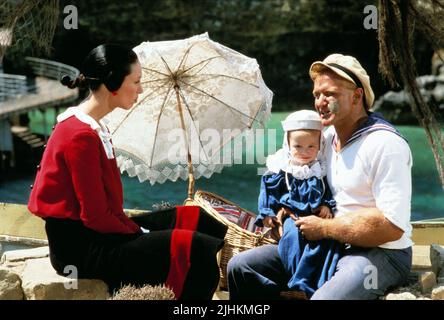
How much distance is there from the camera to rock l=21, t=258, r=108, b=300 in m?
2.92

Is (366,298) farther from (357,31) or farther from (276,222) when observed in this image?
(357,31)

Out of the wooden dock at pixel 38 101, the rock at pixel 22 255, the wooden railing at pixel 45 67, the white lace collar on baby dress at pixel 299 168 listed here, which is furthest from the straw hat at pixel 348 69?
the wooden railing at pixel 45 67

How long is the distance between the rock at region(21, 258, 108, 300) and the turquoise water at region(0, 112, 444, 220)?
1508cm

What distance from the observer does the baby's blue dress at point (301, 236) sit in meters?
2.79

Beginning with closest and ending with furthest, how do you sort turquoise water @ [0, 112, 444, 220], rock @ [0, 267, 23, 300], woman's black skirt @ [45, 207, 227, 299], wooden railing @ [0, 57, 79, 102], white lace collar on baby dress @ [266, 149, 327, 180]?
woman's black skirt @ [45, 207, 227, 299] < white lace collar on baby dress @ [266, 149, 327, 180] < rock @ [0, 267, 23, 300] < turquoise water @ [0, 112, 444, 220] < wooden railing @ [0, 57, 79, 102]

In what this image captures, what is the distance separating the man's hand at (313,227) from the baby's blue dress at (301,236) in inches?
1.6

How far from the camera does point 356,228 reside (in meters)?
2.68

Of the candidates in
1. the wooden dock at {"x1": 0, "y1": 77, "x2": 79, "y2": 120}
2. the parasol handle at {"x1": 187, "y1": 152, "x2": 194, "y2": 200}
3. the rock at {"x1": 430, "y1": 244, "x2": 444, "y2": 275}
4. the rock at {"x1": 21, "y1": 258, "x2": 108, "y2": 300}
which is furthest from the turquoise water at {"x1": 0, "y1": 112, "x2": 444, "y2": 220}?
the rock at {"x1": 21, "y1": 258, "x2": 108, "y2": 300}

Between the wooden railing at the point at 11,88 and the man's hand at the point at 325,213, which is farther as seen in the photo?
the wooden railing at the point at 11,88

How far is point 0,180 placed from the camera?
74.8 feet

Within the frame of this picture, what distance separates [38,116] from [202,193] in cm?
3220

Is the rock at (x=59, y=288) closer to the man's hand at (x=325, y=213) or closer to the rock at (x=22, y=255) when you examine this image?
the rock at (x=22, y=255)

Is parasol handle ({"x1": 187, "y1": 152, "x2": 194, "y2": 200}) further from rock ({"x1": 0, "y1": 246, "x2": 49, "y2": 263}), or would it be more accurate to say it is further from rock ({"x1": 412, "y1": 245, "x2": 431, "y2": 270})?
rock ({"x1": 412, "y1": 245, "x2": 431, "y2": 270})

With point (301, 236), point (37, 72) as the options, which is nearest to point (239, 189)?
point (37, 72)
